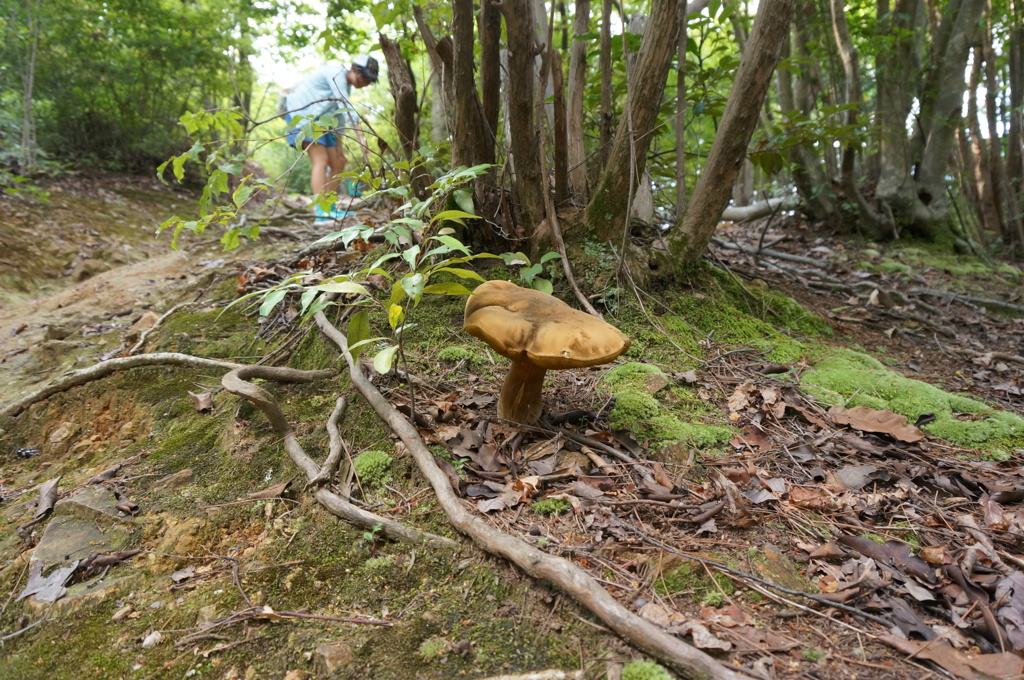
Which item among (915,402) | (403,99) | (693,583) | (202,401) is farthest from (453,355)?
(915,402)

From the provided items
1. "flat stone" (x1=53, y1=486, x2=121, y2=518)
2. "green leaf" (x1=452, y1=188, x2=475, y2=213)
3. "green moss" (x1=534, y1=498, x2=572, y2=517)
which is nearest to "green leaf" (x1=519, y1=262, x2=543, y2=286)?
"green leaf" (x1=452, y1=188, x2=475, y2=213)

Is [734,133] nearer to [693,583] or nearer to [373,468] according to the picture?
[693,583]

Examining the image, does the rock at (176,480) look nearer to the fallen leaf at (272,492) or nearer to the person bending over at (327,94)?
the fallen leaf at (272,492)

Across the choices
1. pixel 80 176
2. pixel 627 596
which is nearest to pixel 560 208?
pixel 627 596

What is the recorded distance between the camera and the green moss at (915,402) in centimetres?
→ 269

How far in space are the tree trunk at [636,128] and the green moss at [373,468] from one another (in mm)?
2281

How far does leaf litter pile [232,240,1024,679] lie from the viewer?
156 cm

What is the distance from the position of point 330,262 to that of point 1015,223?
10.1 m

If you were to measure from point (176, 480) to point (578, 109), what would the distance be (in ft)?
12.6

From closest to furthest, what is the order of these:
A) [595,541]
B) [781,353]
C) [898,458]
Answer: [595,541] → [898,458] → [781,353]

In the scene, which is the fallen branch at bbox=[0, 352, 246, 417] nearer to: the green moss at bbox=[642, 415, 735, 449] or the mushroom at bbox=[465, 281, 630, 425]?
the mushroom at bbox=[465, 281, 630, 425]

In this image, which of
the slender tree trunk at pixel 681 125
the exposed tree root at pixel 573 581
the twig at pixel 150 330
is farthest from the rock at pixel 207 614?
the slender tree trunk at pixel 681 125

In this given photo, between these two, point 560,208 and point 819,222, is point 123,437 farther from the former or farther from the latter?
point 819,222

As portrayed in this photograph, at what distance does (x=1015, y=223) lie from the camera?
8.10 m
